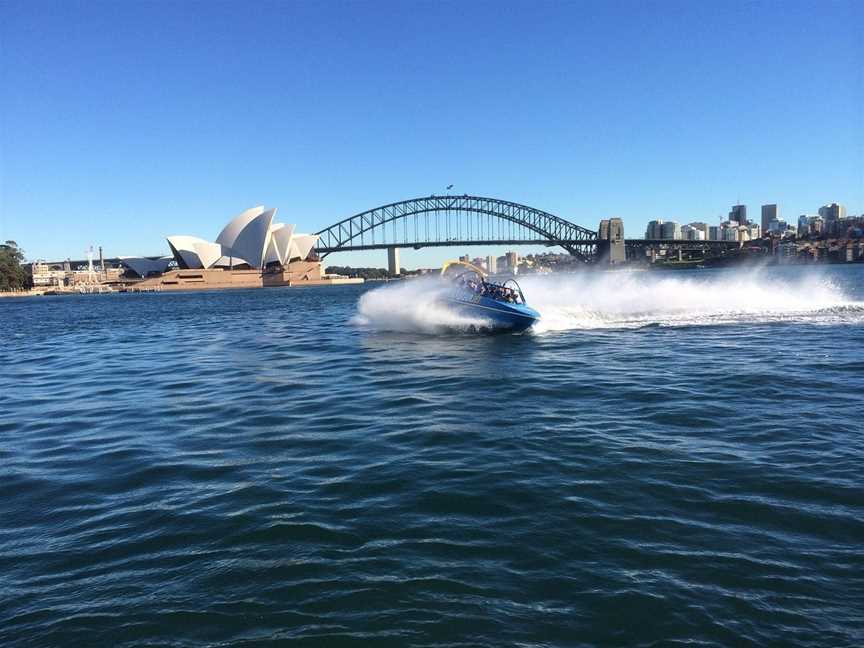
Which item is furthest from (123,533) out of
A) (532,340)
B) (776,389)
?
(532,340)

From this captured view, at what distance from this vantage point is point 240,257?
484ft

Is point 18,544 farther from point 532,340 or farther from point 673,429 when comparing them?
point 532,340

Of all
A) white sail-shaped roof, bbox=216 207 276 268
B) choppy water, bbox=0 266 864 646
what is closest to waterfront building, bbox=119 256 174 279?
white sail-shaped roof, bbox=216 207 276 268

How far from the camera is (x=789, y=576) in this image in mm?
4824

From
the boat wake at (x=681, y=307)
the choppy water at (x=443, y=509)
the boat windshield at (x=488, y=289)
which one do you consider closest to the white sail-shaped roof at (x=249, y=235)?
the boat wake at (x=681, y=307)

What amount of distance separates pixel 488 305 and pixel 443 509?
1658cm

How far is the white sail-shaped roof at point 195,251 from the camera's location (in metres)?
150

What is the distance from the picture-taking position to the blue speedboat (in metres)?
22.6

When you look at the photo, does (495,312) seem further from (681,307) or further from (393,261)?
(393,261)

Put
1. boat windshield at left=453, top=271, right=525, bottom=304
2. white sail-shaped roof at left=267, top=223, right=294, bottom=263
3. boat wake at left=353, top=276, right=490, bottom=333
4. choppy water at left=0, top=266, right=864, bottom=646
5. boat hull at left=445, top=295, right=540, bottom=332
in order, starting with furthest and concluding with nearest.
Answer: white sail-shaped roof at left=267, top=223, right=294, bottom=263
boat wake at left=353, top=276, right=490, bottom=333
boat windshield at left=453, top=271, right=525, bottom=304
boat hull at left=445, top=295, right=540, bottom=332
choppy water at left=0, top=266, right=864, bottom=646

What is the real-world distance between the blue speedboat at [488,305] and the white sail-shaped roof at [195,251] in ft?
456

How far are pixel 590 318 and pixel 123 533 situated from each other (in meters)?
24.8

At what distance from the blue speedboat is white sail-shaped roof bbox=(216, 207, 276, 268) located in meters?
122

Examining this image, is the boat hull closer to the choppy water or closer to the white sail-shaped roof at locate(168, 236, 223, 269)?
the choppy water
